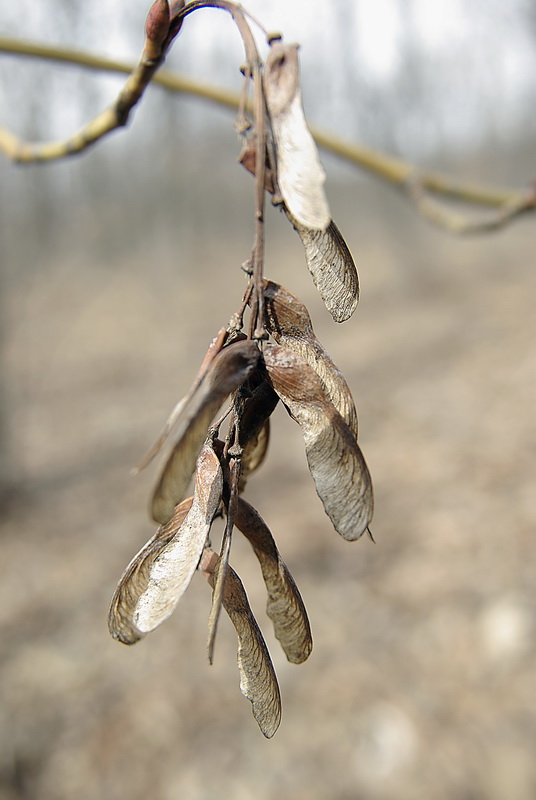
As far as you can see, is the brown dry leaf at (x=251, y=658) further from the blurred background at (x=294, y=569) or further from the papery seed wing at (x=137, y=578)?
the blurred background at (x=294, y=569)

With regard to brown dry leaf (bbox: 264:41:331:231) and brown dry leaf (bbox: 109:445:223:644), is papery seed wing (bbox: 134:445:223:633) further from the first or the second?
brown dry leaf (bbox: 264:41:331:231)

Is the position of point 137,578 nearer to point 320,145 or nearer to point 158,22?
point 158,22

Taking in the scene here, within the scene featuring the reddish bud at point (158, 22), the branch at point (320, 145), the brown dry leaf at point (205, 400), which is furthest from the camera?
the branch at point (320, 145)

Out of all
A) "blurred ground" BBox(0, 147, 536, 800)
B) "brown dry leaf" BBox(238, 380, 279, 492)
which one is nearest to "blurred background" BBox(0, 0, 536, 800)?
"blurred ground" BBox(0, 147, 536, 800)

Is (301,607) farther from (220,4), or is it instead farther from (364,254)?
(364,254)

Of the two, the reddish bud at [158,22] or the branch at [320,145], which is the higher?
the reddish bud at [158,22]

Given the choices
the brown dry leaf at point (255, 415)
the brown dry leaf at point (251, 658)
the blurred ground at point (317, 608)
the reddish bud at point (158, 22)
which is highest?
the reddish bud at point (158, 22)

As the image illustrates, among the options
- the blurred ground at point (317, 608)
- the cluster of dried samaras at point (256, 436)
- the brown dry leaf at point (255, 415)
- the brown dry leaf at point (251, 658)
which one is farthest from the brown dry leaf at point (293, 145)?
the blurred ground at point (317, 608)

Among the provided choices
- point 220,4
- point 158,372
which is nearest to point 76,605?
point 220,4

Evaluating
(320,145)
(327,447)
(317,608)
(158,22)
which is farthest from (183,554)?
(317,608)
